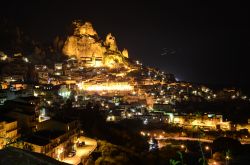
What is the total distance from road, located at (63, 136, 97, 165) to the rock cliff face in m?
64.1

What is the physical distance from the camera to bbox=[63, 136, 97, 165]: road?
21.7m

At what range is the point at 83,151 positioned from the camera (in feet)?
78.4

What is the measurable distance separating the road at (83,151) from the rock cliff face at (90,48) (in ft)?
210

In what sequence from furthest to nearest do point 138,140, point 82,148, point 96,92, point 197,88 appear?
point 197,88
point 96,92
point 138,140
point 82,148

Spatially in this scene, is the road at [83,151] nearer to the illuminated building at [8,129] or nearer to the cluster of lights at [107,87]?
the illuminated building at [8,129]

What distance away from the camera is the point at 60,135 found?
23.1m

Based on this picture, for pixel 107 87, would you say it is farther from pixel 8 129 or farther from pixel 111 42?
pixel 8 129

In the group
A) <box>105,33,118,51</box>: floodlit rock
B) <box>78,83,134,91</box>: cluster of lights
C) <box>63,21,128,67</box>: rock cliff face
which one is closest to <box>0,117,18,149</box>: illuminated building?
<box>78,83,134,91</box>: cluster of lights

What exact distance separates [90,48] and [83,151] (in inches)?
3061

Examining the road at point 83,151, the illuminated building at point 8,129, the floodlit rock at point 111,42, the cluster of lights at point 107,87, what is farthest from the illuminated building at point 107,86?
the illuminated building at point 8,129

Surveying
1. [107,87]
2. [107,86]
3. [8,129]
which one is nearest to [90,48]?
[107,86]

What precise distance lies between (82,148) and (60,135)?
2835mm

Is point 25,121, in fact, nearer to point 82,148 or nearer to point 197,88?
point 82,148

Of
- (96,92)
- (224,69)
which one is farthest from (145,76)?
(224,69)
